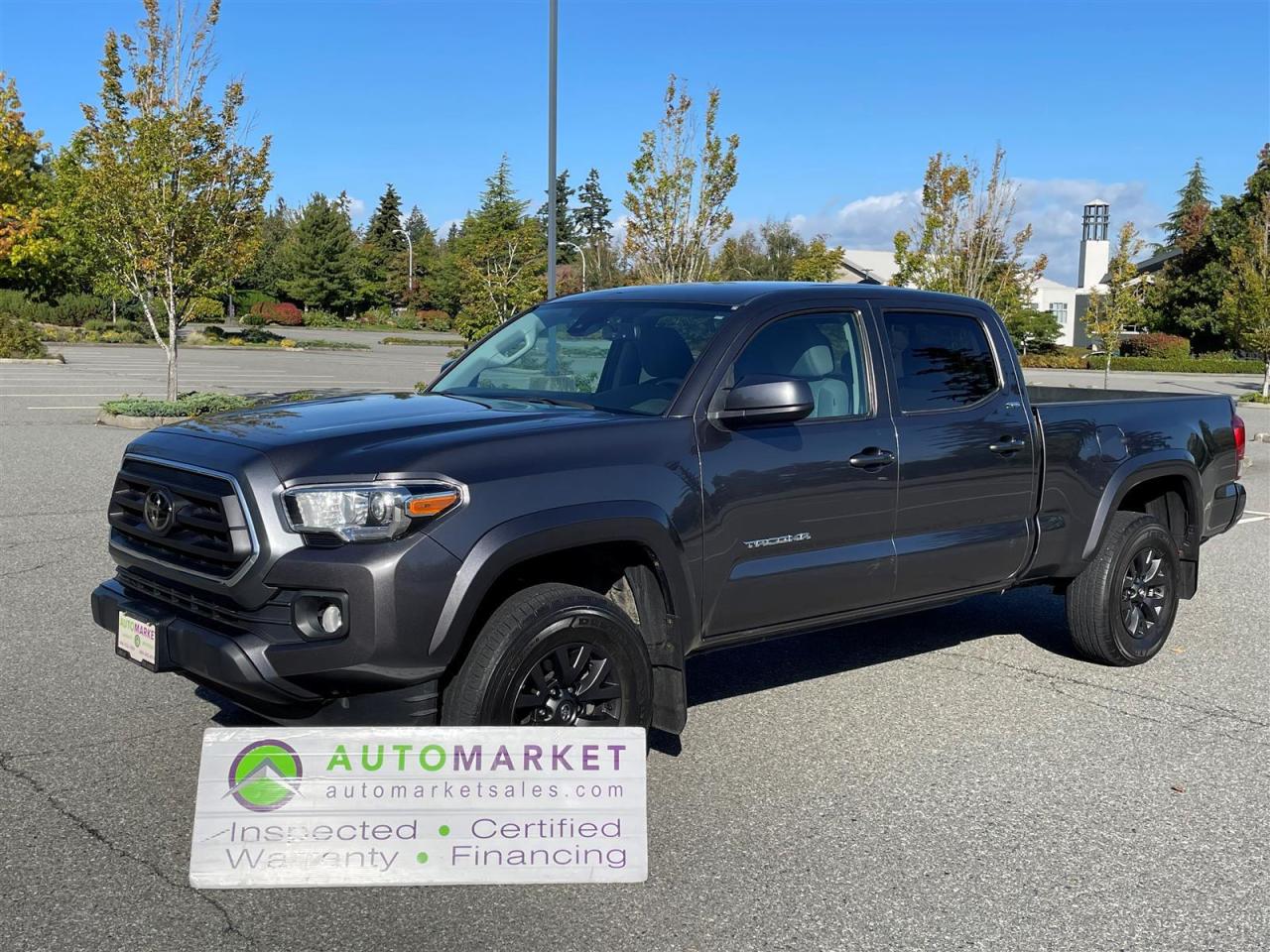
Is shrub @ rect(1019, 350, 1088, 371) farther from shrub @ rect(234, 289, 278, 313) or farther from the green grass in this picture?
shrub @ rect(234, 289, 278, 313)

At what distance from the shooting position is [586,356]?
538cm

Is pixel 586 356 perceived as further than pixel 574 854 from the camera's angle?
Yes

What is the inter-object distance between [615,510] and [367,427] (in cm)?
91

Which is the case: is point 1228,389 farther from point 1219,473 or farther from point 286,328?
point 286,328

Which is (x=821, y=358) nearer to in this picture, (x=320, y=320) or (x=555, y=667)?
(x=555, y=667)

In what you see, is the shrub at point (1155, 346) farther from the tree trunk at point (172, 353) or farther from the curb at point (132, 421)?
the curb at point (132, 421)

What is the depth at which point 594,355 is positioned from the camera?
5.37 m

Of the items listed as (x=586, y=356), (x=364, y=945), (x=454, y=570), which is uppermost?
(x=586, y=356)

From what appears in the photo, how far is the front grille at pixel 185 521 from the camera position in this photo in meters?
3.96

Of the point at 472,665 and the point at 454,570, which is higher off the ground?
the point at 454,570

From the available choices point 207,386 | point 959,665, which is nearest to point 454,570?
point 959,665

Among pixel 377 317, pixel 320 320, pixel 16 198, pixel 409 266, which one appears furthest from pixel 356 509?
pixel 409 266

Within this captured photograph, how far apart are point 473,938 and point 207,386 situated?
23114 millimetres

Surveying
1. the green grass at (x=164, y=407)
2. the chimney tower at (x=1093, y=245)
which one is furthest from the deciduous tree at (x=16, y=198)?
the chimney tower at (x=1093, y=245)
